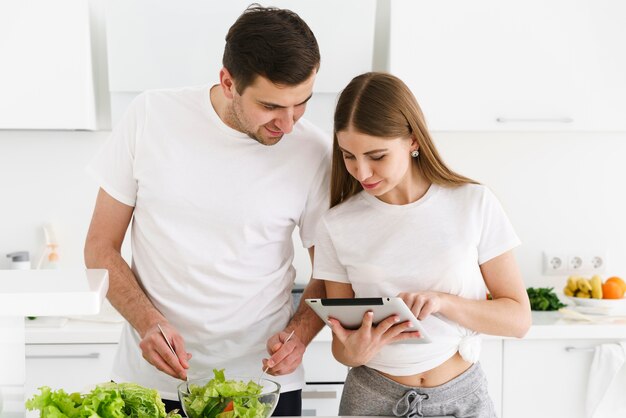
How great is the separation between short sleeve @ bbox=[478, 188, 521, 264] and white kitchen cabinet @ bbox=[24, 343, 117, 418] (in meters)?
1.38

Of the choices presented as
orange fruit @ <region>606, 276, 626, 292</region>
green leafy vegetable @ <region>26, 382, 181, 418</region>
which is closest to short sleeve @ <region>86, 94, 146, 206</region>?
green leafy vegetable @ <region>26, 382, 181, 418</region>

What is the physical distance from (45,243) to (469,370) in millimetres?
1945

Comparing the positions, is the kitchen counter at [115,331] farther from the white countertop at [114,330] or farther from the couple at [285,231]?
the couple at [285,231]

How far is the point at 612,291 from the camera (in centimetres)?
298

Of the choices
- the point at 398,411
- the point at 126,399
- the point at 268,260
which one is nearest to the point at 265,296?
the point at 268,260

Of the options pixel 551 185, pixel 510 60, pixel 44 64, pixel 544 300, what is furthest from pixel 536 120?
pixel 44 64

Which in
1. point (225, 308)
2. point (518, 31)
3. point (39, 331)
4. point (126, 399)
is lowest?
point (39, 331)

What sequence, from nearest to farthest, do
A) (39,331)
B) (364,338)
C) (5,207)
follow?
1. (364,338)
2. (39,331)
3. (5,207)

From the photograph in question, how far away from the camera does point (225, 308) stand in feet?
6.07

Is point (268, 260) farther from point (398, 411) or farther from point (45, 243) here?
point (45, 243)

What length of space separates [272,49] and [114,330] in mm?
1341

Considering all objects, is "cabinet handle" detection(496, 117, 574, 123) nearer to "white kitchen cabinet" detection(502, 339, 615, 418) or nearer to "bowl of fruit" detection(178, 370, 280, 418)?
"white kitchen cabinet" detection(502, 339, 615, 418)

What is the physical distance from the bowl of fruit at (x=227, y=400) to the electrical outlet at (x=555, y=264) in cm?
212

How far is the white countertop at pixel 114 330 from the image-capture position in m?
2.64
